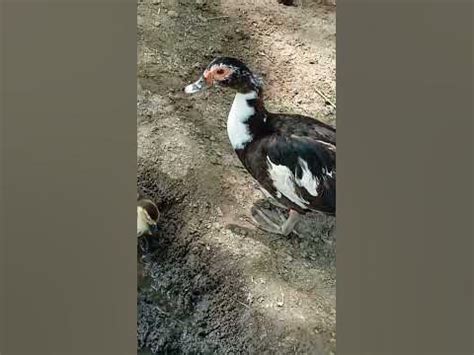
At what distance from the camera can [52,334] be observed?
5.35 feet

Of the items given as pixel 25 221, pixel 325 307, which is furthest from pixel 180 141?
pixel 325 307

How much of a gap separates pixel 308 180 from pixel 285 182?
6 centimetres

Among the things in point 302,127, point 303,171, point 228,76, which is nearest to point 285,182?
point 303,171

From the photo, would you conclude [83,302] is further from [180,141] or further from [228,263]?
[180,141]

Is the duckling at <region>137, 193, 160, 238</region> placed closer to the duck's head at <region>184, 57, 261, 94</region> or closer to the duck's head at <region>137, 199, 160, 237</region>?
the duck's head at <region>137, 199, 160, 237</region>

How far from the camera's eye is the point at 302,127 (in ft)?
5.51

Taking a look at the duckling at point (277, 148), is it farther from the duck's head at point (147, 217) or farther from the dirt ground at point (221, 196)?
the duck's head at point (147, 217)

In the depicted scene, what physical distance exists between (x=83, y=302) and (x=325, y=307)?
0.67 meters

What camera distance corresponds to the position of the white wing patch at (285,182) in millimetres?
1672

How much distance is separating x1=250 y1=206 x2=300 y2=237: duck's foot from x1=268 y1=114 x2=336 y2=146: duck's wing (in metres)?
0.23

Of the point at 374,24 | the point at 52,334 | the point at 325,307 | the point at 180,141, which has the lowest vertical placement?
the point at 52,334

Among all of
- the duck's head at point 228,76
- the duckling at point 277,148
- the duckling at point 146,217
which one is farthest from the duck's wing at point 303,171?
the duckling at point 146,217

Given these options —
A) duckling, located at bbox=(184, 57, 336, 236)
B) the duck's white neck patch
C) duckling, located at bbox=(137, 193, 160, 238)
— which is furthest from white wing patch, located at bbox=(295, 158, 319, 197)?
duckling, located at bbox=(137, 193, 160, 238)

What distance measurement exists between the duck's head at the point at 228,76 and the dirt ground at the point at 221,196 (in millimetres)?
20
